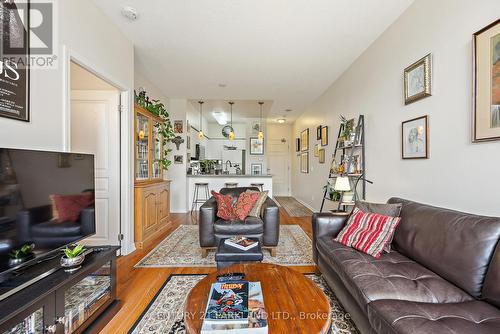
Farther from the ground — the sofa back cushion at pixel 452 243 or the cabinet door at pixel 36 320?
the sofa back cushion at pixel 452 243

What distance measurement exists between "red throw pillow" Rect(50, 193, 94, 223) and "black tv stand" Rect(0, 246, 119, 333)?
0.30 m

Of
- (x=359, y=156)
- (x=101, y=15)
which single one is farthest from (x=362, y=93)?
(x=101, y=15)

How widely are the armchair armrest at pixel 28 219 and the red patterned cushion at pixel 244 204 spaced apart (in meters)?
1.98

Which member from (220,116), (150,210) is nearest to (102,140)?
(150,210)

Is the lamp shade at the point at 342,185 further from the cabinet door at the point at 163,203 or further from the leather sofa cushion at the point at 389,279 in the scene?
the cabinet door at the point at 163,203

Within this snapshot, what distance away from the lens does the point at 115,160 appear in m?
2.93

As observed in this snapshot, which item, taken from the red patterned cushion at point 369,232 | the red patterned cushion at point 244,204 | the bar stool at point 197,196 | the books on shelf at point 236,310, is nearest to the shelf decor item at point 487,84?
the red patterned cushion at point 369,232

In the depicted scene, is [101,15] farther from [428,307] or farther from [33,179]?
[428,307]

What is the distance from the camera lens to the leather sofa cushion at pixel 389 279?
1294 millimetres

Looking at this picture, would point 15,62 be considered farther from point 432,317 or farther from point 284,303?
point 432,317

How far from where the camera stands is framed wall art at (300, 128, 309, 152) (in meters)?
6.48

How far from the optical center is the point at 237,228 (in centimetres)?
281

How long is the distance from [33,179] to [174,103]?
4.55 m

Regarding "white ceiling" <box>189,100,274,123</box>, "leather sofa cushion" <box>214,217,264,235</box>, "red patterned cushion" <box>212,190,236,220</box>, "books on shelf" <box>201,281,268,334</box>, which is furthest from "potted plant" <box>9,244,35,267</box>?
"white ceiling" <box>189,100,274,123</box>
